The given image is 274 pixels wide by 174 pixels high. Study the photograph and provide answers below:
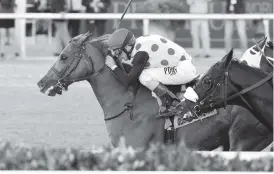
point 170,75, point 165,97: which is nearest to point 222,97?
point 165,97

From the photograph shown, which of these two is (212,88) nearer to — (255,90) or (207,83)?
(207,83)

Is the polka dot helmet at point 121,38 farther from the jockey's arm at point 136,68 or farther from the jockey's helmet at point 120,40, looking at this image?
the jockey's arm at point 136,68

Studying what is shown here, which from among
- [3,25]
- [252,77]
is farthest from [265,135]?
[3,25]

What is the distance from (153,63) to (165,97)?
1.00 feet

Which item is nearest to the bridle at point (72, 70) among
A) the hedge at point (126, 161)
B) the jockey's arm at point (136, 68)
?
the jockey's arm at point (136, 68)

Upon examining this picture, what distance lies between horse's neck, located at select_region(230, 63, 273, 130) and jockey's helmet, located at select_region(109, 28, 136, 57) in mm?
1168

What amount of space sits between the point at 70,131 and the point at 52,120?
2.78 feet

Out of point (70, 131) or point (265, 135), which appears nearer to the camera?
point (265, 135)

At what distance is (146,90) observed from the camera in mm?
7738

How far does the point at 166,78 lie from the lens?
7699 mm

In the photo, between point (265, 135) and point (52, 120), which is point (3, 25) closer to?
point (52, 120)

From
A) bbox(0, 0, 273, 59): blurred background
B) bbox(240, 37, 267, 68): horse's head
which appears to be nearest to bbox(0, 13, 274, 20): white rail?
bbox(0, 0, 273, 59): blurred background

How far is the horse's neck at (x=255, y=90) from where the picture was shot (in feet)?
22.1

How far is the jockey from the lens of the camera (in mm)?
7578
